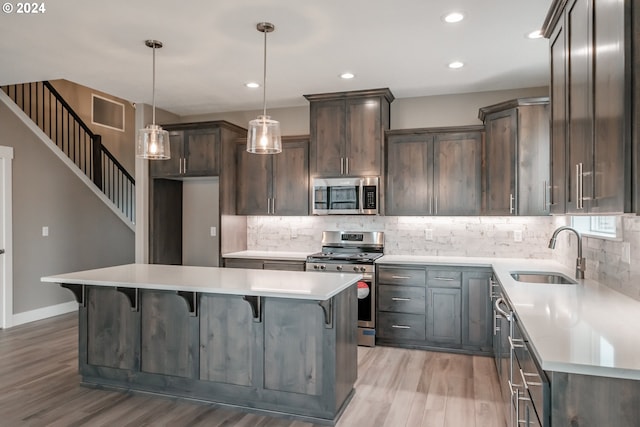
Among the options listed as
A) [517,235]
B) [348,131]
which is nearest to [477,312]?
[517,235]

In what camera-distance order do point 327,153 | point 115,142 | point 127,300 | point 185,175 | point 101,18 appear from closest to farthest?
point 101,18 → point 127,300 → point 327,153 → point 185,175 → point 115,142

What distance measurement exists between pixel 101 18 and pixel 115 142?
5053 mm

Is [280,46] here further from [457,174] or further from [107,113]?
[107,113]

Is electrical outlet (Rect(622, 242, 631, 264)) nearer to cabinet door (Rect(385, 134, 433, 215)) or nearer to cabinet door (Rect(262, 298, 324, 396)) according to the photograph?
cabinet door (Rect(262, 298, 324, 396))

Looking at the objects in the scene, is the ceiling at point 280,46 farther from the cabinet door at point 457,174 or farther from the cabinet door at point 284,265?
the cabinet door at point 284,265

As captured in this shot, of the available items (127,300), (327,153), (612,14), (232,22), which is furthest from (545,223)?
(127,300)

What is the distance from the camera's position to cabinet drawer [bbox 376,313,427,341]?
446cm

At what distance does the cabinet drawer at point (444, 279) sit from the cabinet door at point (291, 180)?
5.39ft

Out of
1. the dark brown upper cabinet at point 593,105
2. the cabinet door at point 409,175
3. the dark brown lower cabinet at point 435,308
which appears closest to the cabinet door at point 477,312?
the dark brown lower cabinet at point 435,308

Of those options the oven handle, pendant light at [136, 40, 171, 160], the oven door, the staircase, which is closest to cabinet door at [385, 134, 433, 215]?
the oven handle

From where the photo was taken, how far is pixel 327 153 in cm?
499

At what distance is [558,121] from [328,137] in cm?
284

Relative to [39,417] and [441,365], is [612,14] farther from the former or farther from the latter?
[39,417]

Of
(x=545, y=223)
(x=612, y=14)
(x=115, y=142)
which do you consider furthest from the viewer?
(x=115, y=142)
